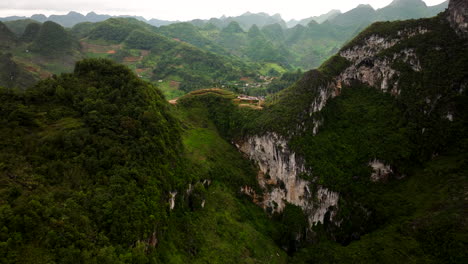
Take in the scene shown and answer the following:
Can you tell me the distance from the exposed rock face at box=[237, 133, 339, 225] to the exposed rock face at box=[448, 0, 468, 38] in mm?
42639

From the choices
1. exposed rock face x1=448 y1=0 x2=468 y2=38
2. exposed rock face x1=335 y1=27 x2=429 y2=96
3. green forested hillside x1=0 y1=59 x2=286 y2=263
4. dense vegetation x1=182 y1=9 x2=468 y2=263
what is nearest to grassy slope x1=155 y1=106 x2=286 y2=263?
green forested hillside x1=0 y1=59 x2=286 y2=263

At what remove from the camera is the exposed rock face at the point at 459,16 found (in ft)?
188

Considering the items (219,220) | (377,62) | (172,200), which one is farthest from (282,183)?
(377,62)

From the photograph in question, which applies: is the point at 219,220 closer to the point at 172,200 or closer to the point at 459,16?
the point at 172,200

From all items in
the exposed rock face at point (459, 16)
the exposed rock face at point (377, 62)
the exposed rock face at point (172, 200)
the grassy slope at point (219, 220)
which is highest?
the exposed rock face at point (459, 16)

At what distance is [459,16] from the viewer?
2301 inches

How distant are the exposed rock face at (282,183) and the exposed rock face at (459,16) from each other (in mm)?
42639

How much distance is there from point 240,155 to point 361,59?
38.9 m

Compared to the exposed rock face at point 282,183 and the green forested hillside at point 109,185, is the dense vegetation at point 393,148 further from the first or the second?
the green forested hillside at point 109,185

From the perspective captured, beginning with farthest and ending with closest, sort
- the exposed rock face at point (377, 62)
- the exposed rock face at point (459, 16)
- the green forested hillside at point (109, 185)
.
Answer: the exposed rock face at point (377, 62)
the exposed rock face at point (459, 16)
the green forested hillside at point (109, 185)

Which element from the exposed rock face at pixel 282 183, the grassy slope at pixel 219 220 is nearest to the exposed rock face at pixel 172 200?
Result: the grassy slope at pixel 219 220

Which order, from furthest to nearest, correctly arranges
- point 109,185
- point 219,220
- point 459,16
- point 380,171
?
point 459,16
point 380,171
point 219,220
point 109,185

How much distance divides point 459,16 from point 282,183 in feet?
166

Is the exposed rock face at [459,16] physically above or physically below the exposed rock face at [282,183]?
above
